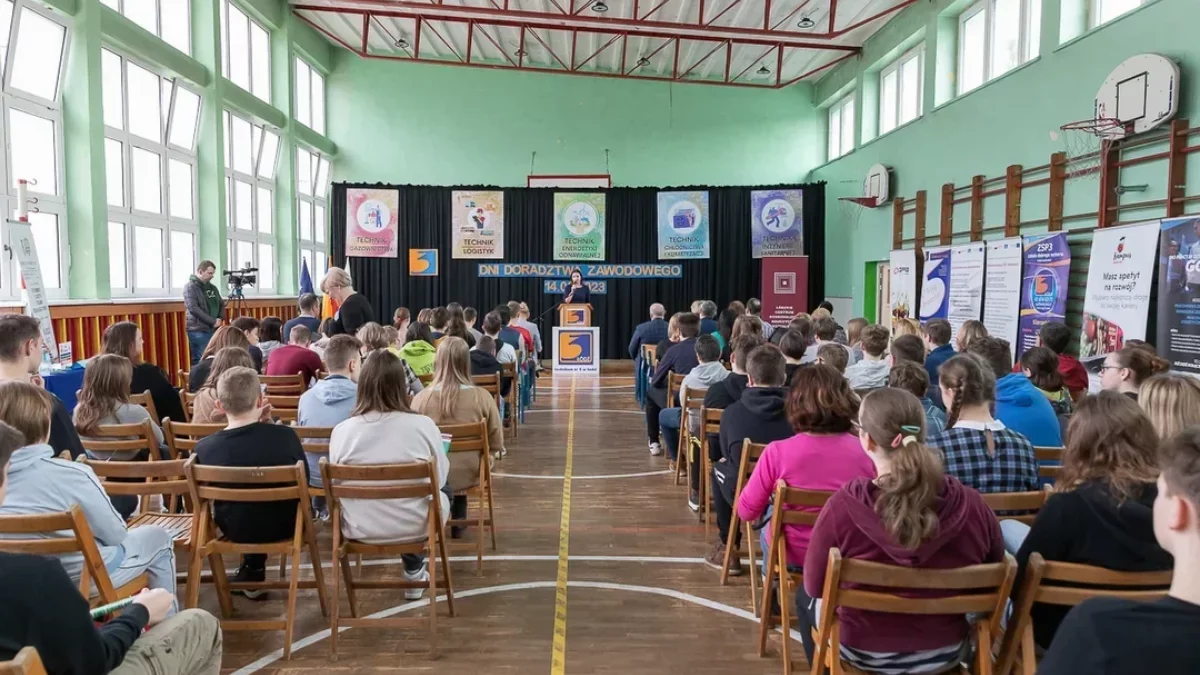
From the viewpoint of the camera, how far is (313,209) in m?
14.0

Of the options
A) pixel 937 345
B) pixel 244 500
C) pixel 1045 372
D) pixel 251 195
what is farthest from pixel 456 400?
pixel 251 195

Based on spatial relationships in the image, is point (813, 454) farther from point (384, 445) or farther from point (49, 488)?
point (49, 488)

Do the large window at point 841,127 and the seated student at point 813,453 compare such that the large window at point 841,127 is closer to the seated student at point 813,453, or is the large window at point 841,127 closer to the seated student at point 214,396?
the seated student at point 813,453

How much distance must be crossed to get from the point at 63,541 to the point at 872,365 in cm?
422

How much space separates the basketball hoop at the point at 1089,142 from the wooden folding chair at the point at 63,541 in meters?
7.41

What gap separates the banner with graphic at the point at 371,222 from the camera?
520 inches

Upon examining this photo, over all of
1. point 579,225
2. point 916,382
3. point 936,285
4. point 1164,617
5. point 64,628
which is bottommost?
point 64,628

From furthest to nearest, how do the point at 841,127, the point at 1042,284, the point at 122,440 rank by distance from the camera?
the point at 841,127 < the point at 1042,284 < the point at 122,440

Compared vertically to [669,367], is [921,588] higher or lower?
lower

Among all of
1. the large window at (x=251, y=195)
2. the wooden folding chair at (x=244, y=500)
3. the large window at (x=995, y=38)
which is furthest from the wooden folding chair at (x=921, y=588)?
the large window at (x=251, y=195)

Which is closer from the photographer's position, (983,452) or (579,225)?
(983,452)

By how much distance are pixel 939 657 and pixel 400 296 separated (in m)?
13.0

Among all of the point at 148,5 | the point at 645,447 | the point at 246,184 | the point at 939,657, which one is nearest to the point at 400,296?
the point at 246,184

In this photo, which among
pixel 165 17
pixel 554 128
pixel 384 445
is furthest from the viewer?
pixel 554 128
